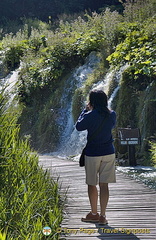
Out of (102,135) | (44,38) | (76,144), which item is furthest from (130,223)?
(44,38)

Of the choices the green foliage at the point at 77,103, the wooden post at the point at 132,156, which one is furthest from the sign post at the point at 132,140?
the green foliage at the point at 77,103

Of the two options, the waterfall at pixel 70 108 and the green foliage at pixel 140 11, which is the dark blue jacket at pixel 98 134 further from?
the green foliage at pixel 140 11

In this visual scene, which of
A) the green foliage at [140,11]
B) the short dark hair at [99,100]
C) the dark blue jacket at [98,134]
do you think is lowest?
the dark blue jacket at [98,134]

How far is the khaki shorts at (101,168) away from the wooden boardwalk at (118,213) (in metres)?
0.52

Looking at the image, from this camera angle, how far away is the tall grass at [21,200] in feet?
16.8

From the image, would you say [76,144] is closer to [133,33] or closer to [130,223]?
[133,33]

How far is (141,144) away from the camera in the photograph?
11.5 meters

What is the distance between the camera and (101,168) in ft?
19.2

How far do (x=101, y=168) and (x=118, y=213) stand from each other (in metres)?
0.78

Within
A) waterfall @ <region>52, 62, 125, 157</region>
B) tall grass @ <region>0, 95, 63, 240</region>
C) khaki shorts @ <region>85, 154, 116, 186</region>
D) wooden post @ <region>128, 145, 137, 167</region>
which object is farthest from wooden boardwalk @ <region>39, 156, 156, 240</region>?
waterfall @ <region>52, 62, 125, 157</region>

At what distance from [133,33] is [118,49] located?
0.67 metres

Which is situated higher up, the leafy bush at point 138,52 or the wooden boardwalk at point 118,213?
the leafy bush at point 138,52

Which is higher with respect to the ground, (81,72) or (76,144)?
(81,72)

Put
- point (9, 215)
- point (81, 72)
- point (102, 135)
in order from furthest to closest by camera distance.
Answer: point (81, 72), point (102, 135), point (9, 215)
